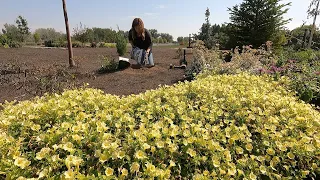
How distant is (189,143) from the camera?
1363 millimetres

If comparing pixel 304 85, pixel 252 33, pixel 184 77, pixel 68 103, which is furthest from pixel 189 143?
pixel 252 33

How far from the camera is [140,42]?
15.9ft

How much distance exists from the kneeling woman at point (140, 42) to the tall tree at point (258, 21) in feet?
26.7

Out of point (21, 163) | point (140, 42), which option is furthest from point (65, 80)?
point (21, 163)

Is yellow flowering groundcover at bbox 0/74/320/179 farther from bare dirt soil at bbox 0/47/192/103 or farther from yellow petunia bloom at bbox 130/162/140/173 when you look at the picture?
bare dirt soil at bbox 0/47/192/103

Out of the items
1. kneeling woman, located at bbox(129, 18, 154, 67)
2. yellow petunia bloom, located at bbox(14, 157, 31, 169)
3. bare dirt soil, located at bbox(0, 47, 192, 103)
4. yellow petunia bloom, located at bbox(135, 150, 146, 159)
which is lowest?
bare dirt soil, located at bbox(0, 47, 192, 103)

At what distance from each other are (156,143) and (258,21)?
40.1 feet

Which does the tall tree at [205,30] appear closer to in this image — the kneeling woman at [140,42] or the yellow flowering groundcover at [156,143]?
the kneeling woman at [140,42]

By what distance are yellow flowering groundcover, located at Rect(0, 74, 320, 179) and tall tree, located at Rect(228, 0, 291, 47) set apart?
1071 cm

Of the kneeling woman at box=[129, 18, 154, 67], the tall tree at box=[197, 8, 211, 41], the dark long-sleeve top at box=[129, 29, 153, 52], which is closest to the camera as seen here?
the kneeling woman at box=[129, 18, 154, 67]

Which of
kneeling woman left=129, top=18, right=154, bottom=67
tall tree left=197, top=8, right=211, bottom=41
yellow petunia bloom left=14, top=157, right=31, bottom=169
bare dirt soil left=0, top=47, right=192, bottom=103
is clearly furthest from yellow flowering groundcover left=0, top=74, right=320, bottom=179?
tall tree left=197, top=8, right=211, bottom=41

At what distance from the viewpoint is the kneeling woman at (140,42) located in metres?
4.61

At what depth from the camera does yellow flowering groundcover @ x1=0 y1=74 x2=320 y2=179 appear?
117 cm

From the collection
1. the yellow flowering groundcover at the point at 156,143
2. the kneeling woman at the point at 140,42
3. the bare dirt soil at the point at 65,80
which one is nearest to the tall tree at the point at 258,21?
the bare dirt soil at the point at 65,80
